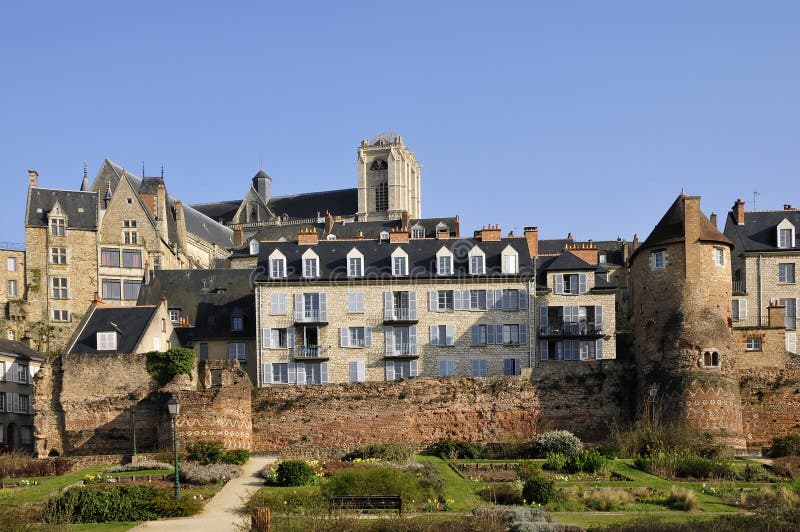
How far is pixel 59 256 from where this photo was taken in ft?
241

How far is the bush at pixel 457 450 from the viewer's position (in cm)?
4888

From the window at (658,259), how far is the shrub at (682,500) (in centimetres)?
1691

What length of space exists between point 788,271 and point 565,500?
31.0 meters

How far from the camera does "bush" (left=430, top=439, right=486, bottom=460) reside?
48.9 m

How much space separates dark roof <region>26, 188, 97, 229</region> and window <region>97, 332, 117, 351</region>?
20.1 meters

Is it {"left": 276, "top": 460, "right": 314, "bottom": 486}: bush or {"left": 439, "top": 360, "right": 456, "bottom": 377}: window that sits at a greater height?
{"left": 439, "top": 360, "right": 456, "bottom": 377}: window

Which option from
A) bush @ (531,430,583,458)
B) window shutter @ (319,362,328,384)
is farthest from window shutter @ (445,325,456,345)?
bush @ (531,430,583,458)

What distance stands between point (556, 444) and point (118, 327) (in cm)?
2153

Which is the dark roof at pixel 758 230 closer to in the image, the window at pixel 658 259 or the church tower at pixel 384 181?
the window at pixel 658 259

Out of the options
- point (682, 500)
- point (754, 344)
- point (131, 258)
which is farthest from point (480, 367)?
point (131, 258)

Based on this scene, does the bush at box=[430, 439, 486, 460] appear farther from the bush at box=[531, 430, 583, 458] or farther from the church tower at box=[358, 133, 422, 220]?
the church tower at box=[358, 133, 422, 220]

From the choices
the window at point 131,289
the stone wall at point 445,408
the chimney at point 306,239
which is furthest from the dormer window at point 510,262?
the window at point 131,289

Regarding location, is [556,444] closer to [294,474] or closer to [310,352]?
[294,474]

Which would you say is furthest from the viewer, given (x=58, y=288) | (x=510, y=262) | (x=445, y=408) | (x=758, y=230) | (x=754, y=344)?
(x=58, y=288)
